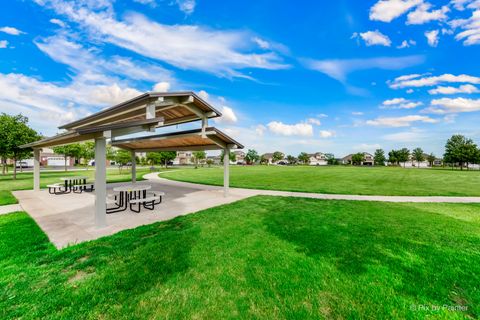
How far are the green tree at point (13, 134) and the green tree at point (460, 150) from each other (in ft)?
250

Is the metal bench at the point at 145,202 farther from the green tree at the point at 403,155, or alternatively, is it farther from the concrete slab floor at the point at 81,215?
the green tree at the point at 403,155

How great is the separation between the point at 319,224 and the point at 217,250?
3.41m

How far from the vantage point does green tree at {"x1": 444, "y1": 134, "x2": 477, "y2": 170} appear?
46562 millimetres

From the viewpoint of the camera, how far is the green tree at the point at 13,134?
1570 centimetres

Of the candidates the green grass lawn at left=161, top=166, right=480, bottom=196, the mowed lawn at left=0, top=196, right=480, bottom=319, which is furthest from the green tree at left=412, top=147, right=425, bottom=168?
the mowed lawn at left=0, top=196, right=480, bottom=319

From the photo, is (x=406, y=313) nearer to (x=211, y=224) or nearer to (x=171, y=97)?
(x=211, y=224)

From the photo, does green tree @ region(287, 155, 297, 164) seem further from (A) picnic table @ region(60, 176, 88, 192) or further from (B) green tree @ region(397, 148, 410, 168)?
(A) picnic table @ region(60, 176, 88, 192)

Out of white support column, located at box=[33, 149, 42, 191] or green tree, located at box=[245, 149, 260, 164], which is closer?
white support column, located at box=[33, 149, 42, 191]

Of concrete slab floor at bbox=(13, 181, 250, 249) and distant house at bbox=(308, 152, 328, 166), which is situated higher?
distant house at bbox=(308, 152, 328, 166)

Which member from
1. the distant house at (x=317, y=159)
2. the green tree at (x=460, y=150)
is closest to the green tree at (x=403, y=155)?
the green tree at (x=460, y=150)

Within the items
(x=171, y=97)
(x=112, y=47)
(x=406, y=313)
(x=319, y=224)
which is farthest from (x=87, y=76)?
(x=406, y=313)

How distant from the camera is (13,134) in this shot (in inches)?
624

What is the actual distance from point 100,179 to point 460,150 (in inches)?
2796

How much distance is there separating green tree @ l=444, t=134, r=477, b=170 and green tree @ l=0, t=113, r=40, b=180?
7632 centimetres
